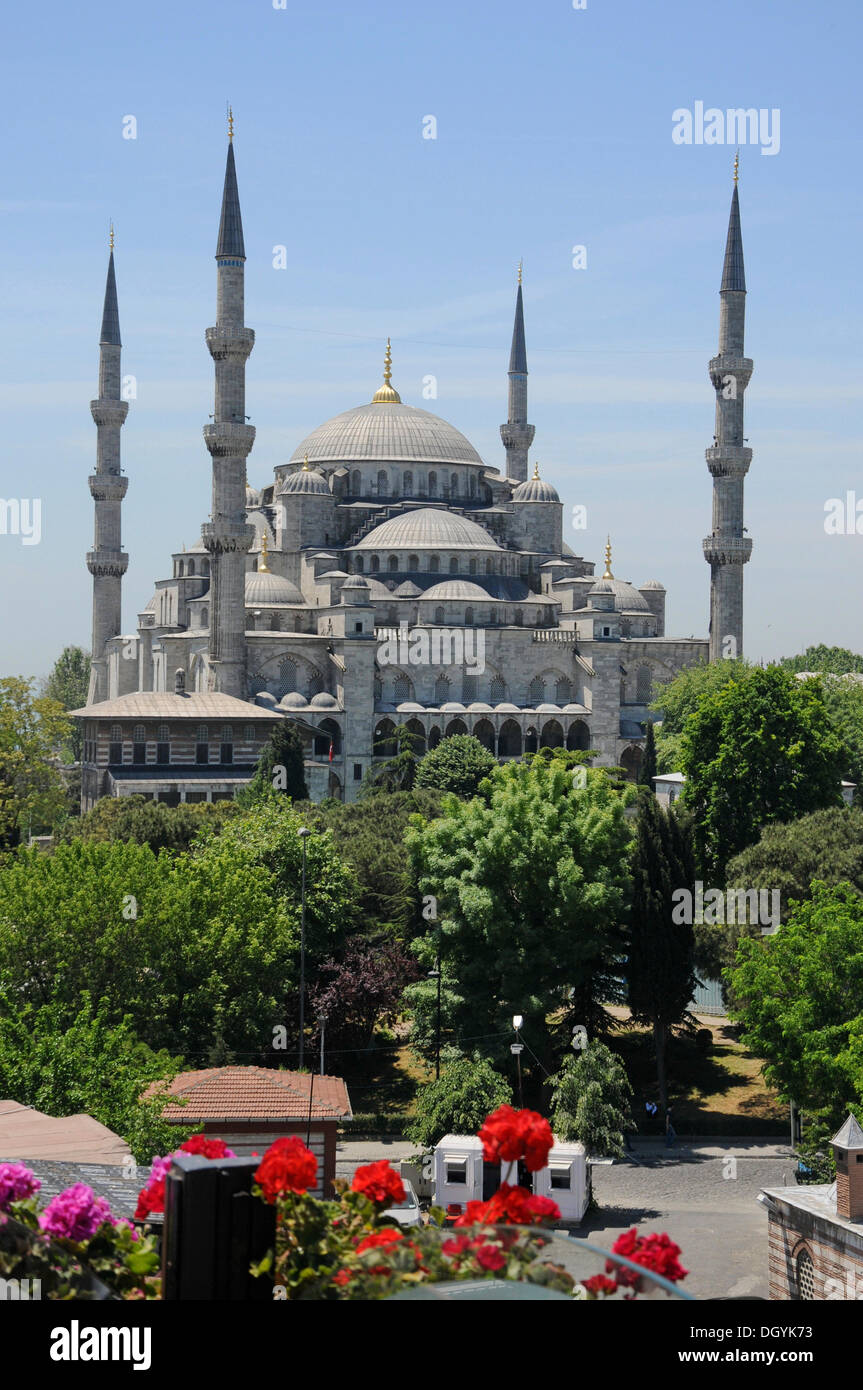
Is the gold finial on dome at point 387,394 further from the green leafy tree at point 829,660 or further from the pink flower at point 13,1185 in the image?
the pink flower at point 13,1185

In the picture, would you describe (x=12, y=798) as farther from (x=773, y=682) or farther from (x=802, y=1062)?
(x=802, y=1062)

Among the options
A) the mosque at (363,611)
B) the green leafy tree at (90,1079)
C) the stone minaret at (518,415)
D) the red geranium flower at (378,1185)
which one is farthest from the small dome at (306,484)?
the red geranium flower at (378,1185)

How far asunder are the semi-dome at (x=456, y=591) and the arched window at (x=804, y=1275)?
57.4 meters

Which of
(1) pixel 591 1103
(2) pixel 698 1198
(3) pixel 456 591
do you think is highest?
(3) pixel 456 591

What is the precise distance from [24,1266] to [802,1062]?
68.0 ft

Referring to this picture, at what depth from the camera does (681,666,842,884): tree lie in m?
40.5

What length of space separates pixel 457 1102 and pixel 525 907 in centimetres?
514

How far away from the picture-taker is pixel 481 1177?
24.6m

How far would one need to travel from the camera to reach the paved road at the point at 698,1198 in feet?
72.2

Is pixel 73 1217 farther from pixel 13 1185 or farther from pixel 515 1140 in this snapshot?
pixel 515 1140

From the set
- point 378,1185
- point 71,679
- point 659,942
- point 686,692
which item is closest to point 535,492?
point 686,692

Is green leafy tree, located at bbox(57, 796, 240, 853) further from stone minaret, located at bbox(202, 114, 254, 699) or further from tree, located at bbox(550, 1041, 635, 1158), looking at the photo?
stone minaret, located at bbox(202, 114, 254, 699)
